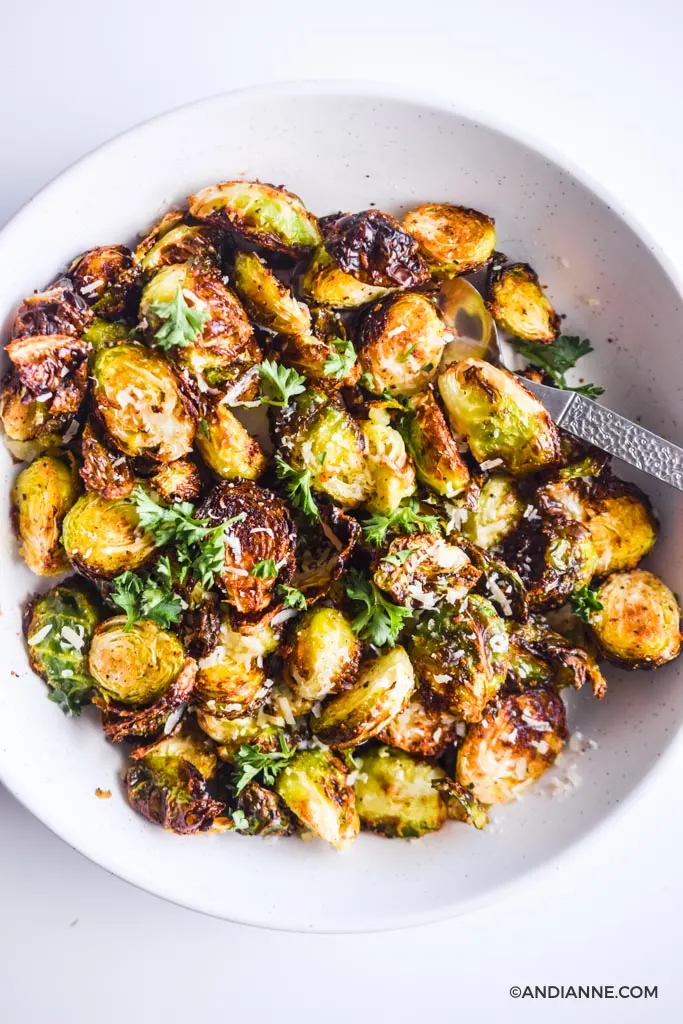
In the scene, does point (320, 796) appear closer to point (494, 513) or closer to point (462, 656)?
point (462, 656)

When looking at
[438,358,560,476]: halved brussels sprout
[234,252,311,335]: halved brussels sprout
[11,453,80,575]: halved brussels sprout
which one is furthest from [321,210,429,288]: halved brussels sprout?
[11,453,80,575]: halved brussels sprout

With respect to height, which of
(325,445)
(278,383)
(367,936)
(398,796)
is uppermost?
(278,383)

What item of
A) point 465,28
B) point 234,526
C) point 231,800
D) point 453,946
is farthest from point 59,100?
point 453,946

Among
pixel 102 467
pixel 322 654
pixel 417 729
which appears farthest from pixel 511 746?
pixel 102 467

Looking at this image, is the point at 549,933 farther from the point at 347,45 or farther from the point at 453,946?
the point at 347,45

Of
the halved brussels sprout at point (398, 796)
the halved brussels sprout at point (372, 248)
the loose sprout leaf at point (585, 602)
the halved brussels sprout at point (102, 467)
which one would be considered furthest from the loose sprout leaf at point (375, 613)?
the halved brussels sprout at point (372, 248)

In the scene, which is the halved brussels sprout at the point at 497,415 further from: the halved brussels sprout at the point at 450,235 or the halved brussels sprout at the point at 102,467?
the halved brussels sprout at the point at 102,467

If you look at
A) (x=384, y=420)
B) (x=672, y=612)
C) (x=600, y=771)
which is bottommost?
(x=600, y=771)
